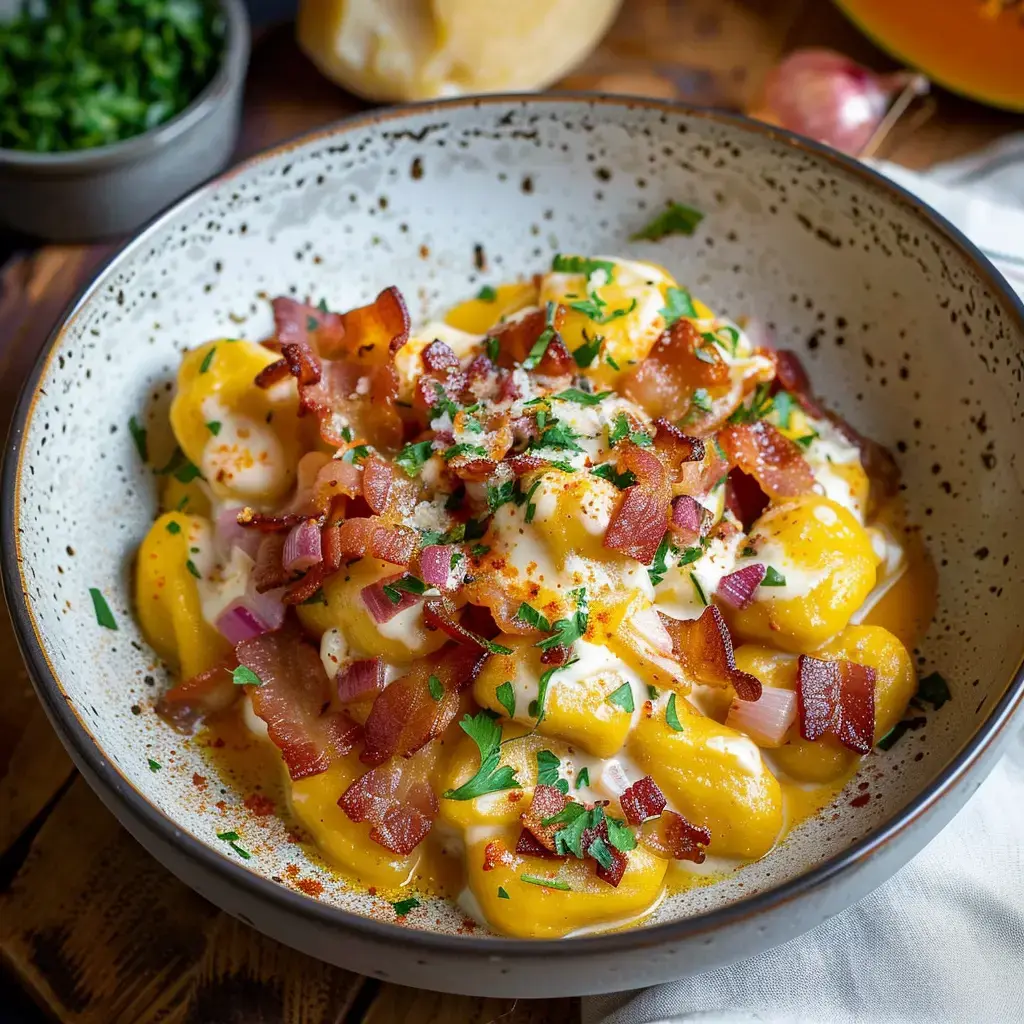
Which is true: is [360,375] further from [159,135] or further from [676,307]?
[159,135]

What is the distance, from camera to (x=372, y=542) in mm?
2080

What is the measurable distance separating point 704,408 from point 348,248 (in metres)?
1.03

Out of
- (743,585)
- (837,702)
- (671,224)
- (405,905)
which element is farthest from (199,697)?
(671,224)

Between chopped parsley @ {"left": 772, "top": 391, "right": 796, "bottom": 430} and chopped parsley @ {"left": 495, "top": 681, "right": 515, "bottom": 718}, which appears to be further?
chopped parsley @ {"left": 772, "top": 391, "right": 796, "bottom": 430}

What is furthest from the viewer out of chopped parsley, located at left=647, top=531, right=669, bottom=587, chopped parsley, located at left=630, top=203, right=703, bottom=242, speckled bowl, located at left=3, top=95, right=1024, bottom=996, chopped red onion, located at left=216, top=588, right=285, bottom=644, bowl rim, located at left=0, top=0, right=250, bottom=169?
bowl rim, located at left=0, top=0, right=250, bottom=169

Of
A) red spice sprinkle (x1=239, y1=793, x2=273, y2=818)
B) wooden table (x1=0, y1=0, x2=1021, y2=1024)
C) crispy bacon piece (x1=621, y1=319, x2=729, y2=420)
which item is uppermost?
crispy bacon piece (x1=621, y1=319, x2=729, y2=420)

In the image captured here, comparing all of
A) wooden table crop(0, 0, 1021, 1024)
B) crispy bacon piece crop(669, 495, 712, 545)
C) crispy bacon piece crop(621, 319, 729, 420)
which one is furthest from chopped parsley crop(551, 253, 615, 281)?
wooden table crop(0, 0, 1021, 1024)

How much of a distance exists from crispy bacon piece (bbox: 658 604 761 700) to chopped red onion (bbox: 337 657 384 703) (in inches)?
20.2

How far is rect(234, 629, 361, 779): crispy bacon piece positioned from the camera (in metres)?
2.08

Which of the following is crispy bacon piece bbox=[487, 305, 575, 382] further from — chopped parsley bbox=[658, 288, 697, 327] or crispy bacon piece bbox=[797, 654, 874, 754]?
crispy bacon piece bbox=[797, 654, 874, 754]

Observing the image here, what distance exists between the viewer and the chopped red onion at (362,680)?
209cm

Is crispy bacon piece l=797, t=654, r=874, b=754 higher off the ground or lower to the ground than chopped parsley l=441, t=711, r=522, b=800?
higher

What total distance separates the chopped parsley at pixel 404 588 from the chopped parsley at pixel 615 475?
0.37m

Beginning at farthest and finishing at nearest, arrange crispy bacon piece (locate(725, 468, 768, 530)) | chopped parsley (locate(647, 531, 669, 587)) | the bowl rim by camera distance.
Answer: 1. the bowl rim
2. crispy bacon piece (locate(725, 468, 768, 530))
3. chopped parsley (locate(647, 531, 669, 587))
